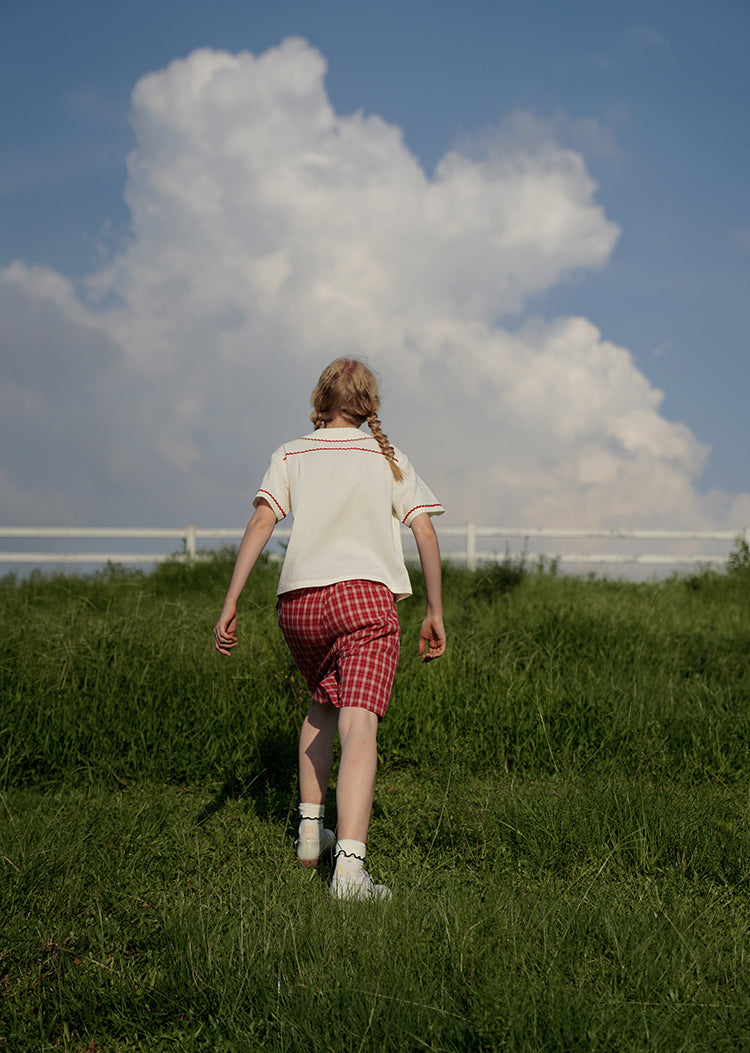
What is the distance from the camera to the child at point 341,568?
10.6 ft

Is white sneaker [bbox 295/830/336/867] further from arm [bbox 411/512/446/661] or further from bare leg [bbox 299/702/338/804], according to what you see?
arm [bbox 411/512/446/661]

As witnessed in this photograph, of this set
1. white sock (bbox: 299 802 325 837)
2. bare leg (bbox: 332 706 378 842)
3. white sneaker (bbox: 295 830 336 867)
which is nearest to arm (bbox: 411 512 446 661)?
bare leg (bbox: 332 706 378 842)

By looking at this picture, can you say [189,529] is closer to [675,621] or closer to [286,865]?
[675,621]

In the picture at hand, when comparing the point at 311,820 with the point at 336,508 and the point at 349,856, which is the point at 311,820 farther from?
the point at 336,508

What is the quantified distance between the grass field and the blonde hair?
5.72 ft

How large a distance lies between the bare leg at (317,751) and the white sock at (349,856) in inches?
19.9

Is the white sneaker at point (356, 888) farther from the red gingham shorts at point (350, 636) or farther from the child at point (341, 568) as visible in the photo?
the red gingham shorts at point (350, 636)

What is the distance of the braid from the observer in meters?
3.49

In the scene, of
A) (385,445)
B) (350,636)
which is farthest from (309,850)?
(385,445)

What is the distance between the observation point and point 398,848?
3.63 m

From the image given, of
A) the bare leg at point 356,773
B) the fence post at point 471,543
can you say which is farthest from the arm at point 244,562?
the fence post at point 471,543

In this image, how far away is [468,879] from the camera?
10.3 feet

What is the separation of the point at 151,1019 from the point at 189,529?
43.8 feet

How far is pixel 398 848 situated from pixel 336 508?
1578 millimetres
